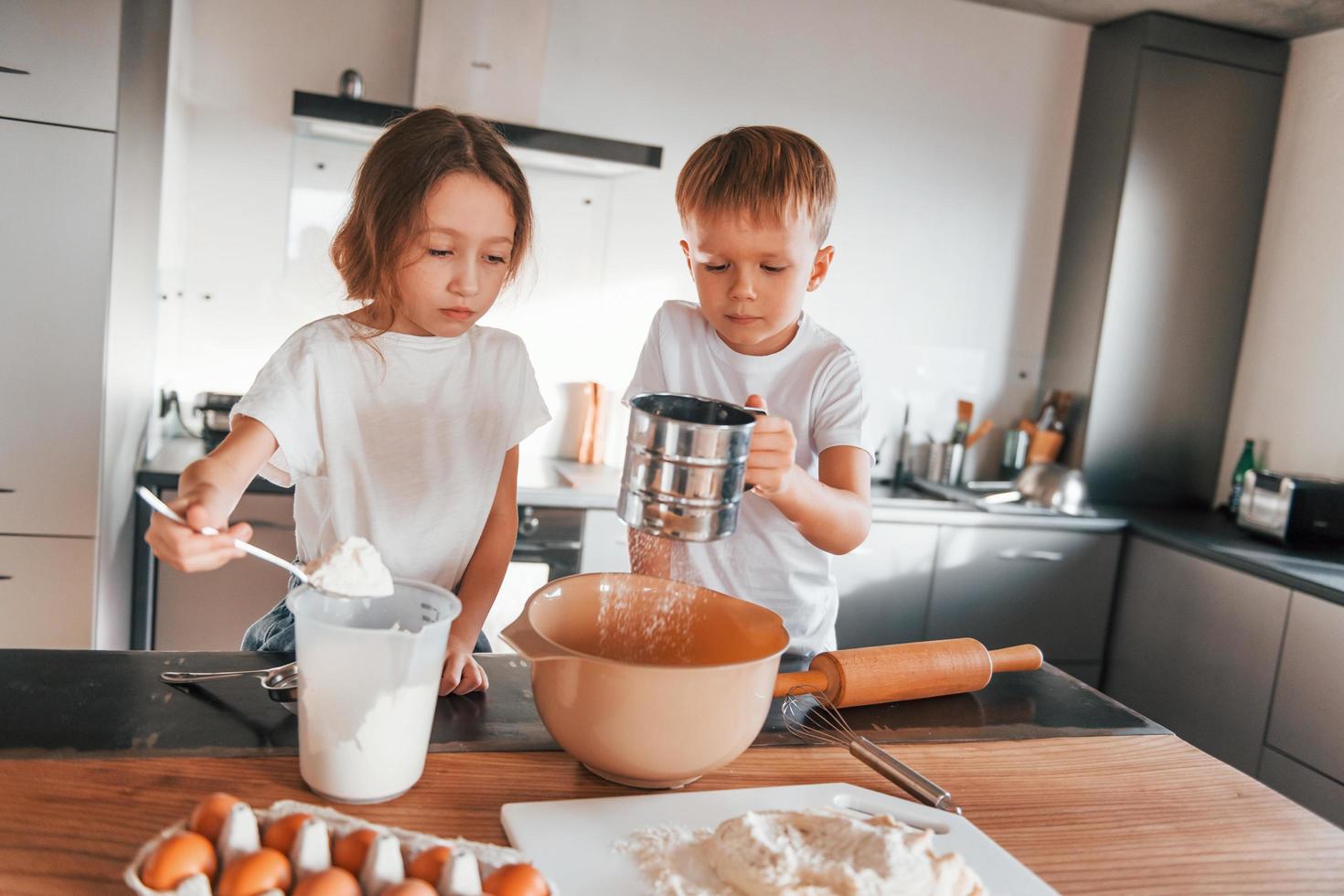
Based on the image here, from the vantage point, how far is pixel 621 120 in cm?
276

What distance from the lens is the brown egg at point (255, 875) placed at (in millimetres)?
555

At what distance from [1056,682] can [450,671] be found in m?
0.69

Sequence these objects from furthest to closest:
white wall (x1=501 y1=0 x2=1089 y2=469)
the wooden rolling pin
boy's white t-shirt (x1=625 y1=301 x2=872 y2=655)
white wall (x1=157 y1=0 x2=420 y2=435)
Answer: white wall (x1=501 y1=0 x2=1089 y2=469), white wall (x1=157 y1=0 x2=420 y2=435), boy's white t-shirt (x1=625 y1=301 x2=872 y2=655), the wooden rolling pin

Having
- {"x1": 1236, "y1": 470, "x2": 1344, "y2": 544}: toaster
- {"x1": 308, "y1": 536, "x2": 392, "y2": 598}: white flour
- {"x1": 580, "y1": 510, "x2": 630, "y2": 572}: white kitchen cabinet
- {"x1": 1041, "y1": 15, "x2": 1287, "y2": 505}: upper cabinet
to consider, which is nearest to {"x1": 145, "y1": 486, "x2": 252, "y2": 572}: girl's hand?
{"x1": 308, "y1": 536, "x2": 392, "y2": 598}: white flour

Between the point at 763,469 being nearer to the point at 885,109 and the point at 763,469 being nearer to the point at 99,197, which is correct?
the point at 99,197

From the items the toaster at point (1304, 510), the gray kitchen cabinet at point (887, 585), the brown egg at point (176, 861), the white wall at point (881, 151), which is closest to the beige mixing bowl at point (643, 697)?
the brown egg at point (176, 861)

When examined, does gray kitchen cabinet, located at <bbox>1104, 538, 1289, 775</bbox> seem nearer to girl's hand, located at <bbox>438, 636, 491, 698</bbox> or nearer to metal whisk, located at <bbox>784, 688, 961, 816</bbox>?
metal whisk, located at <bbox>784, 688, 961, 816</bbox>

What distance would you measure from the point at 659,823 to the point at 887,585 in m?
1.97

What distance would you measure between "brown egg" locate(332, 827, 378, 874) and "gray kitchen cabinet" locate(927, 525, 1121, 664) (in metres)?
2.22

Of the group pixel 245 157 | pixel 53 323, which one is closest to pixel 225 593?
pixel 53 323

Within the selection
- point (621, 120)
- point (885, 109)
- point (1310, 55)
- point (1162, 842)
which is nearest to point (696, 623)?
point (1162, 842)

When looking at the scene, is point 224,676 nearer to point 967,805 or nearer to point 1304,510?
point 967,805

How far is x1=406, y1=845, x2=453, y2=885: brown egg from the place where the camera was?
0.59 meters

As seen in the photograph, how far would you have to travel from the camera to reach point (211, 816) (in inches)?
23.8
